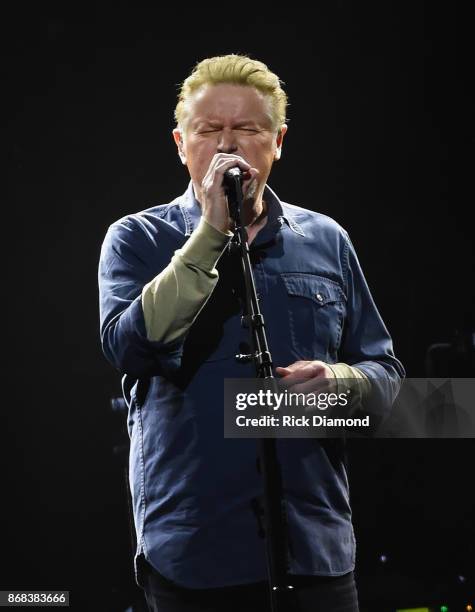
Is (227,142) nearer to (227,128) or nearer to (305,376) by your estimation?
(227,128)

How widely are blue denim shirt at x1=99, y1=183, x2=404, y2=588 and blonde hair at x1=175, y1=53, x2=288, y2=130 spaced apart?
0.19m

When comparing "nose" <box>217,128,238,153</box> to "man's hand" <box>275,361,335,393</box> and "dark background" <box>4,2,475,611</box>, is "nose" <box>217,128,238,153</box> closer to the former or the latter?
"man's hand" <box>275,361,335,393</box>

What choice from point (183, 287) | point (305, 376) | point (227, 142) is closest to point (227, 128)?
point (227, 142)

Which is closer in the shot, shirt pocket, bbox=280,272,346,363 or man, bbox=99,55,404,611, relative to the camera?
man, bbox=99,55,404,611

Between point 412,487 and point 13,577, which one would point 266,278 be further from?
point 13,577

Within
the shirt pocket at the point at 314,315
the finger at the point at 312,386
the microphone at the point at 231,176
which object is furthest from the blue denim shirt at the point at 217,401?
the microphone at the point at 231,176

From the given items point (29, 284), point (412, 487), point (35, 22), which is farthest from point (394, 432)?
point (35, 22)

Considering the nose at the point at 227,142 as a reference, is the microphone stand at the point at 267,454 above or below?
below

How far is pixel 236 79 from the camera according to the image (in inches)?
55.6

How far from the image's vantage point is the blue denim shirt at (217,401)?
119 centimetres

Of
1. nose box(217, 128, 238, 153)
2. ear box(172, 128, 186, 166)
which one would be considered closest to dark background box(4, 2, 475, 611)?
ear box(172, 128, 186, 166)

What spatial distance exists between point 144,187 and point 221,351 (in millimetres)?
1591

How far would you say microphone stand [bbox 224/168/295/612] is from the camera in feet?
3.52

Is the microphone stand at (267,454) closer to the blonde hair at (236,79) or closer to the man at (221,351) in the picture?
the man at (221,351)
